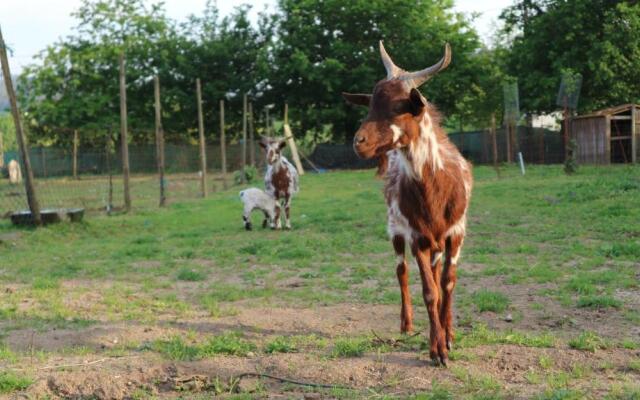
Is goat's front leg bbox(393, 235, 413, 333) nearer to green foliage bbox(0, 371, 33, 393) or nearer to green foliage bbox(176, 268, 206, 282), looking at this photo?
green foliage bbox(0, 371, 33, 393)

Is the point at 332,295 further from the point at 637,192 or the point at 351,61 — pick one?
the point at 351,61

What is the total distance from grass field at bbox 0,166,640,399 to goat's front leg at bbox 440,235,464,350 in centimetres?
17

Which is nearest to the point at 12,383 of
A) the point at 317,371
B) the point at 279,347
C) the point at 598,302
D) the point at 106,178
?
the point at 279,347

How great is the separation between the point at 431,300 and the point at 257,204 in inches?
333

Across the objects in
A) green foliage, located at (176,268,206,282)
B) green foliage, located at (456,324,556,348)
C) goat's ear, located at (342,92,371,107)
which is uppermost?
goat's ear, located at (342,92,371,107)

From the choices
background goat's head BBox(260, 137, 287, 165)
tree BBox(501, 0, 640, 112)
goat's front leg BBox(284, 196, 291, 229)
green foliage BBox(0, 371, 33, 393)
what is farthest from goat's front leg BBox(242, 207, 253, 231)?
tree BBox(501, 0, 640, 112)

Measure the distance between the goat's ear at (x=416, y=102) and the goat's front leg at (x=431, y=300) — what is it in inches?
38.6

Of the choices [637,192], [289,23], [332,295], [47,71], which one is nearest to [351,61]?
[289,23]

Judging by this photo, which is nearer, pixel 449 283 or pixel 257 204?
pixel 449 283

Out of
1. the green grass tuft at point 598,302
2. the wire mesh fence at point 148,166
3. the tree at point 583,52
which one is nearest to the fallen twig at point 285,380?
the green grass tuft at point 598,302

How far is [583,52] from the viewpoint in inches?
1229

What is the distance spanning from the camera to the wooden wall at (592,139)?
26.3m

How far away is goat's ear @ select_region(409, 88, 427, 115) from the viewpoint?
4.91m

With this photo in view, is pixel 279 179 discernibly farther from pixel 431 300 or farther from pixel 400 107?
pixel 400 107
